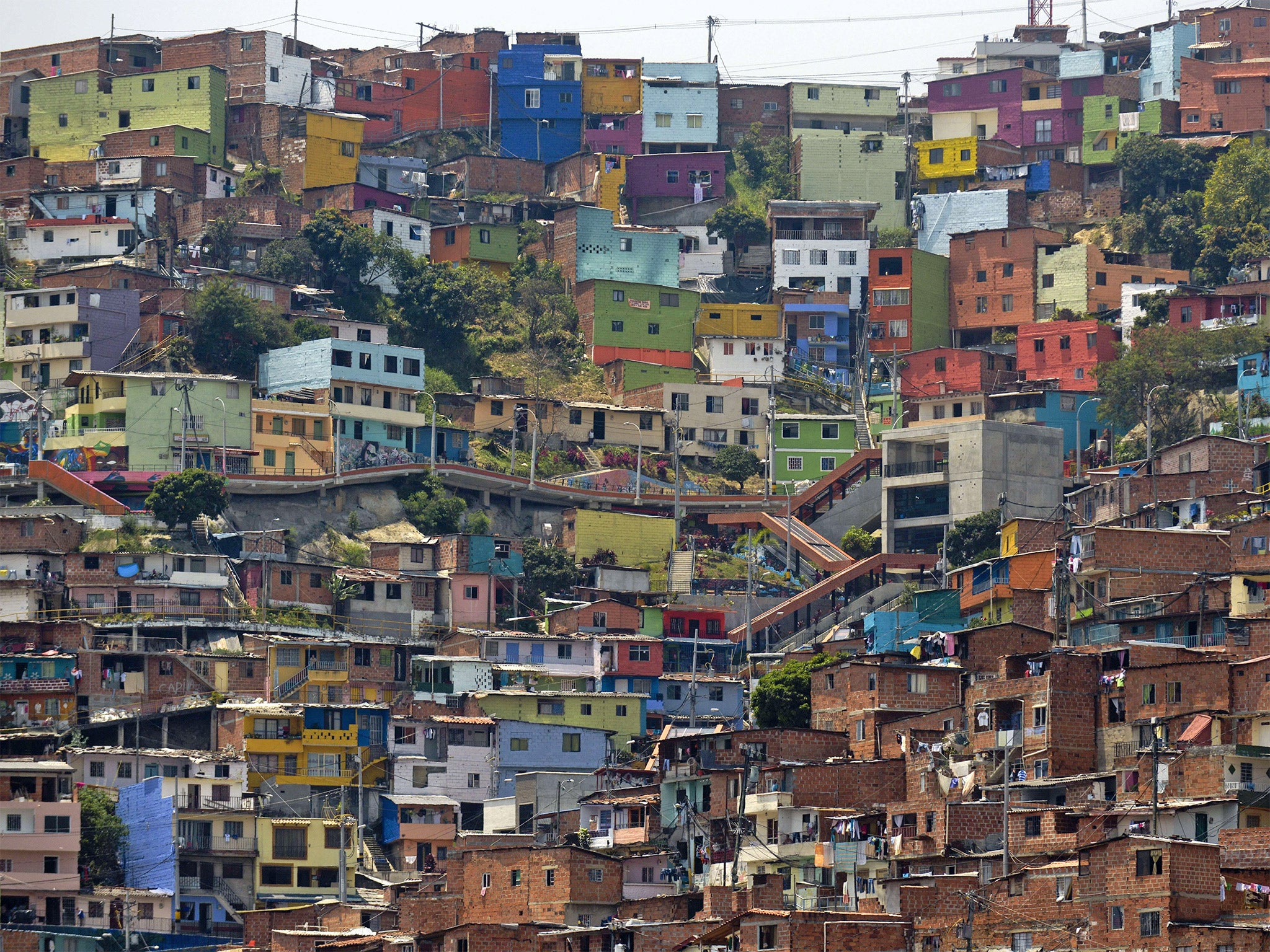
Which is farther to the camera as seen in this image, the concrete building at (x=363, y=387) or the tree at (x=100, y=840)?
Answer: the concrete building at (x=363, y=387)

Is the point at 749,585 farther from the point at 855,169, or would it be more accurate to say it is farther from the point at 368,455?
the point at 855,169

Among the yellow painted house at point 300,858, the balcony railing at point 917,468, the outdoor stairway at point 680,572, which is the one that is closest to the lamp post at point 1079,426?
the balcony railing at point 917,468

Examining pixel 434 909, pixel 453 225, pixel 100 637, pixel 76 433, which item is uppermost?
pixel 453 225

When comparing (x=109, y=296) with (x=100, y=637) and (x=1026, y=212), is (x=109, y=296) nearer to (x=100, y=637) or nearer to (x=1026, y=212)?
(x=100, y=637)

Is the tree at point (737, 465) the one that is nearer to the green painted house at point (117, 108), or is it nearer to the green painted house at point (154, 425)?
the green painted house at point (154, 425)

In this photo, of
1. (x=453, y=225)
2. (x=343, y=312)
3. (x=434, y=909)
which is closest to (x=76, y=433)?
(x=343, y=312)

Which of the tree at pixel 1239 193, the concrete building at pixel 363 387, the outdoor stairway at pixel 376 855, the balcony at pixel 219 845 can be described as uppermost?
the tree at pixel 1239 193

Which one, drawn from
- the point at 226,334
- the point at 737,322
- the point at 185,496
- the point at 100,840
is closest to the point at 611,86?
the point at 737,322
